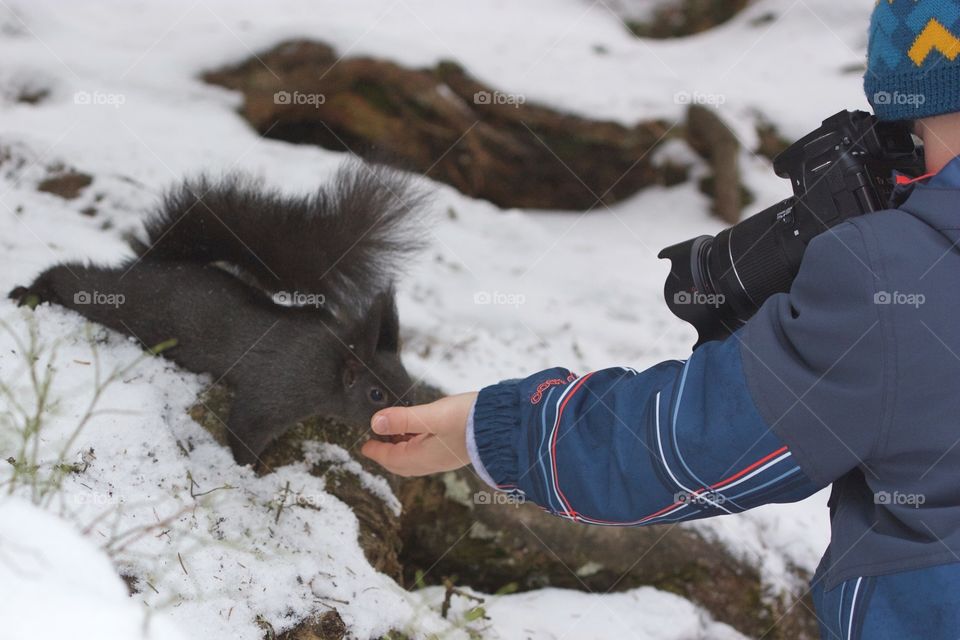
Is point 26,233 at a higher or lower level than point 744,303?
lower

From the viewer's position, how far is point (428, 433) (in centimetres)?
189

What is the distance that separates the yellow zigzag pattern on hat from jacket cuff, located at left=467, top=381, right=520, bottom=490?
91 centimetres

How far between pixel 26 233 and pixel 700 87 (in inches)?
178

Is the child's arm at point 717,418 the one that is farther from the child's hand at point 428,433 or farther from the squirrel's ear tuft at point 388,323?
the squirrel's ear tuft at point 388,323

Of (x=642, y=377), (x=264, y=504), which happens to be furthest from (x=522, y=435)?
(x=264, y=504)

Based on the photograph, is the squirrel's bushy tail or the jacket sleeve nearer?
the jacket sleeve

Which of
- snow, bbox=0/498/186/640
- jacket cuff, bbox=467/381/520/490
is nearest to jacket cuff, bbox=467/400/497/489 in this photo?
jacket cuff, bbox=467/381/520/490

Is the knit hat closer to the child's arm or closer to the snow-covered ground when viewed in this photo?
the child's arm

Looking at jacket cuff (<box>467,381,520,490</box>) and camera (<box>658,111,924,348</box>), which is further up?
camera (<box>658,111,924,348</box>)

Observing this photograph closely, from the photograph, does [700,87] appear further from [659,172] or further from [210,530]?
[210,530]

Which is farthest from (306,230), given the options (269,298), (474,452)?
(474,452)

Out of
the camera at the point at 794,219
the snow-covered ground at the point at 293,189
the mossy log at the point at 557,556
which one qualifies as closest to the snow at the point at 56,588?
the snow-covered ground at the point at 293,189

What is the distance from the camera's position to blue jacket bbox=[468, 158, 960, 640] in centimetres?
121

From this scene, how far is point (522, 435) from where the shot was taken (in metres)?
1.56
